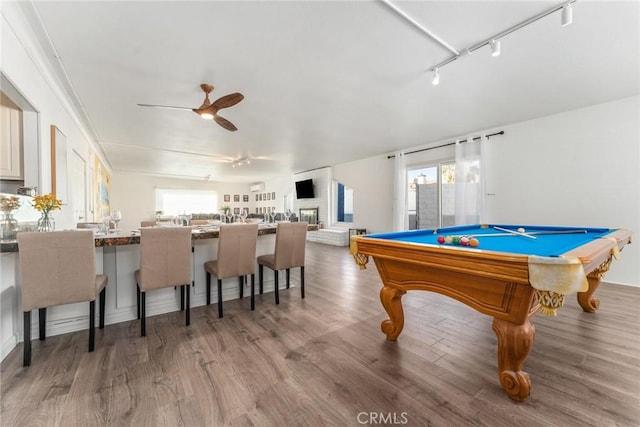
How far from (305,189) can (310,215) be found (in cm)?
94

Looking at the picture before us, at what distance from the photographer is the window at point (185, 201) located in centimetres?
1045

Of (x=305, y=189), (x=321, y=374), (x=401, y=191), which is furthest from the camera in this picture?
(x=305, y=189)

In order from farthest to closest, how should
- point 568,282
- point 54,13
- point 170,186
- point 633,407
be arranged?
point 170,186
point 54,13
point 633,407
point 568,282

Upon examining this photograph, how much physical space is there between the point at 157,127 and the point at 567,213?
677 centimetres

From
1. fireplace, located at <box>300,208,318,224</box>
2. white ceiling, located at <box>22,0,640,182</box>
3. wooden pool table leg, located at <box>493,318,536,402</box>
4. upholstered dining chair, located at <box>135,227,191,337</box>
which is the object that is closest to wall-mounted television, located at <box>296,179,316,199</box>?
fireplace, located at <box>300,208,318,224</box>

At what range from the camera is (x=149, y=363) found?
1780 millimetres

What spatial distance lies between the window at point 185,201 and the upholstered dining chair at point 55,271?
8.93 metres

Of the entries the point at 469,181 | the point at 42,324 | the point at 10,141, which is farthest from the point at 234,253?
the point at 469,181

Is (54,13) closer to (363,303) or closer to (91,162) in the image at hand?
(363,303)

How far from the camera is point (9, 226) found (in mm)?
1879

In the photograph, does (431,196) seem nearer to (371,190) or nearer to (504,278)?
(371,190)

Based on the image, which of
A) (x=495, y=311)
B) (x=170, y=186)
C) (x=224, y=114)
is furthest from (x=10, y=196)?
(x=170, y=186)

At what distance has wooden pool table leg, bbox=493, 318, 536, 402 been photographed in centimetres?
138

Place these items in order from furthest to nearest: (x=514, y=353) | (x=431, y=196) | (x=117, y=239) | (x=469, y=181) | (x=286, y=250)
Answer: (x=431, y=196) → (x=469, y=181) → (x=286, y=250) → (x=117, y=239) → (x=514, y=353)
